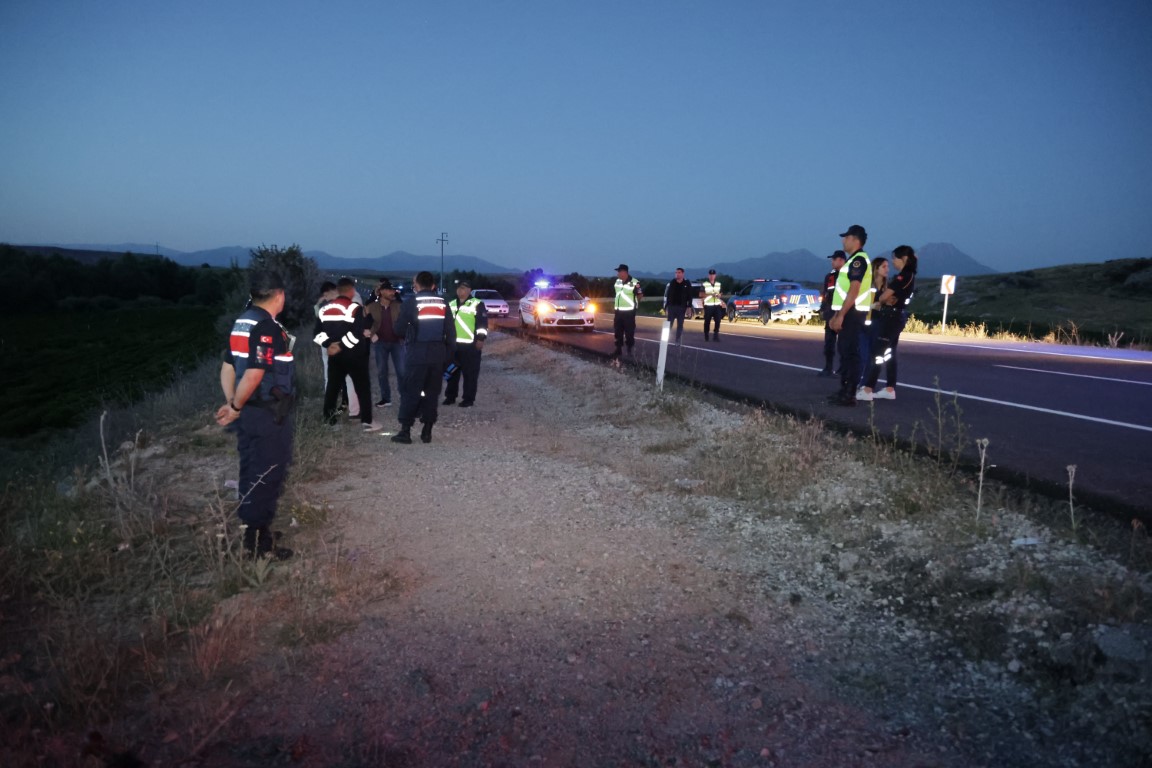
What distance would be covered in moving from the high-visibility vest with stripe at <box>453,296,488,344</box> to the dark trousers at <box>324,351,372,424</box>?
1879 millimetres

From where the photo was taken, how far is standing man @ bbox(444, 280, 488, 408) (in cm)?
1131

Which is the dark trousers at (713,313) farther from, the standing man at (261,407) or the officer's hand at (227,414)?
the officer's hand at (227,414)

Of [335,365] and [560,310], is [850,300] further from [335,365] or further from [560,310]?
[560,310]

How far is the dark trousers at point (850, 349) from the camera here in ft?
31.9

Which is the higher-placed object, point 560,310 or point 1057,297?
point 1057,297

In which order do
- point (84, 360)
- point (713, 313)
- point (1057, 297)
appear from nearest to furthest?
point (713, 313) < point (84, 360) < point (1057, 297)

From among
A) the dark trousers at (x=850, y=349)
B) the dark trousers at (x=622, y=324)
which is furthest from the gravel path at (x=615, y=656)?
the dark trousers at (x=622, y=324)

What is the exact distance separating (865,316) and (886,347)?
887 millimetres

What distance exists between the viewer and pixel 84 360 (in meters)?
37.8

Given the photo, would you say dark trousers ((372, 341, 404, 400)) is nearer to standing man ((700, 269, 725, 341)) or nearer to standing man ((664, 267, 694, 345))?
standing man ((664, 267, 694, 345))

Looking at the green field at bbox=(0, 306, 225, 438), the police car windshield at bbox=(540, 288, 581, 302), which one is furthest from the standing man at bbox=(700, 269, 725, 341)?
the green field at bbox=(0, 306, 225, 438)

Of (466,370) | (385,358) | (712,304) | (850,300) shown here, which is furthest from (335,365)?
(712,304)

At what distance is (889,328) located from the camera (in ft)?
33.2

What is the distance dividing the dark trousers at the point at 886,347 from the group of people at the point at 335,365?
5.33m
